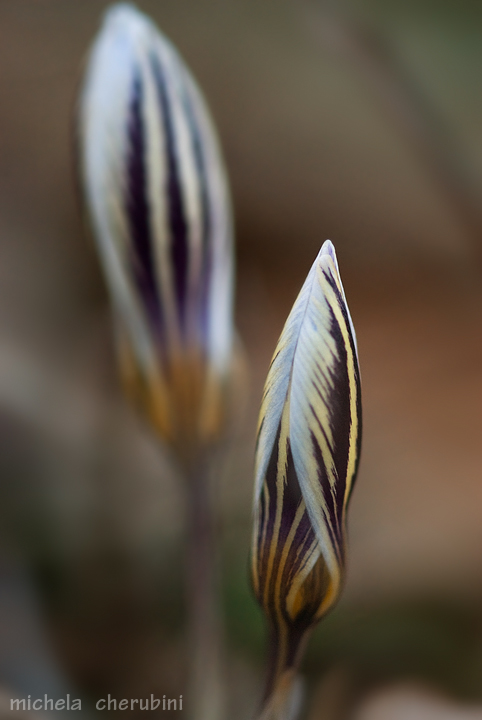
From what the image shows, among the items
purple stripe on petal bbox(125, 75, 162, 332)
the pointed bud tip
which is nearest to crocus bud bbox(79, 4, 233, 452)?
purple stripe on petal bbox(125, 75, 162, 332)

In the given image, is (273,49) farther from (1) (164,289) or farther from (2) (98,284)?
(1) (164,289)

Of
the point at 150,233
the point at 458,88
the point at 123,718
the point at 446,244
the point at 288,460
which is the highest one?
Answer: the point at 458,88

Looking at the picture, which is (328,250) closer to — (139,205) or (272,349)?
(139,205)

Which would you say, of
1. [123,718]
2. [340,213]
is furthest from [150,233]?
[340,213]

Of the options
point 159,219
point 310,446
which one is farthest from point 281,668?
point 159,219

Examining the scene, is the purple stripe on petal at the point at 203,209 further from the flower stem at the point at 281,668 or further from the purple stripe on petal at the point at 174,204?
the flower stem at the point at 281,668
